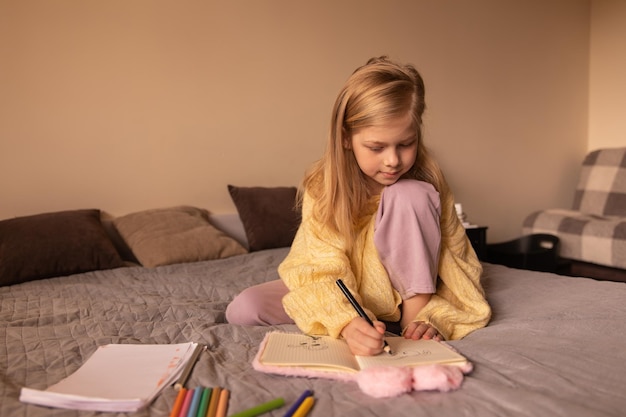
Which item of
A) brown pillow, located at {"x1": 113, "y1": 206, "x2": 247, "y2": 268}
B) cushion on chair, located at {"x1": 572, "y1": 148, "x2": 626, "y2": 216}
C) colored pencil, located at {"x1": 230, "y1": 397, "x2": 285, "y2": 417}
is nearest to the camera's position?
colored pencil, located at {"x1": 230, "y1": 397, "x2": 285, "y2": 417}

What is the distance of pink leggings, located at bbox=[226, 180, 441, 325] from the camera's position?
1142mm

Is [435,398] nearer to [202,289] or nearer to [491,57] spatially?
[202,289]

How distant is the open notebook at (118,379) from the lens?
28.3 inches

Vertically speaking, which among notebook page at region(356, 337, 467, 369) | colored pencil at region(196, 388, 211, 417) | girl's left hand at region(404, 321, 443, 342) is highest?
colored pencil at region(196, 388, 211, 417)

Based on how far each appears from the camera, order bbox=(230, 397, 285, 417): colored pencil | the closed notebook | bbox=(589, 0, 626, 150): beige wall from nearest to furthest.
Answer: bbox=(230, 397, 285, 417): colored pencil
the closed notebook
bbox=(589, 0, 626, 150): beige wall

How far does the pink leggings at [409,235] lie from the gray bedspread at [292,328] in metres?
0.17

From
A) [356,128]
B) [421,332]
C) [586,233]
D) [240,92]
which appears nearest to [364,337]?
[421,332]

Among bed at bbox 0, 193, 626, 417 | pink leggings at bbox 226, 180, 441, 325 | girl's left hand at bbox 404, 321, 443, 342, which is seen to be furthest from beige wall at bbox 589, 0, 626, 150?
girl's left hand at bbox 404, 321, 443, 342

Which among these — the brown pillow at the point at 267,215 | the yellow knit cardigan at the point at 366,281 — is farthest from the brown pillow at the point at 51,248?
the yellow knit cardigan at the point at 366,281

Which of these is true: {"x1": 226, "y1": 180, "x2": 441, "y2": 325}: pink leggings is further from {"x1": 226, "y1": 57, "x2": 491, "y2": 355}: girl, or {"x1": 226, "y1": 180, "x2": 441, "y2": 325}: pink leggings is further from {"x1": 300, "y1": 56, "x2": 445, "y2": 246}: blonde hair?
{"x1": 300, "y1": 56, "x2": 445, "y2": 246}: blonde hair

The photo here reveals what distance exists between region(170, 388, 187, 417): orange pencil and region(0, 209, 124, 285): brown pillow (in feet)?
4.41

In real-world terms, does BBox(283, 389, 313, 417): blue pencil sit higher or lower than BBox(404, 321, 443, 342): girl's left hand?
higher

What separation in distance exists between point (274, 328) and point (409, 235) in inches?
14.9

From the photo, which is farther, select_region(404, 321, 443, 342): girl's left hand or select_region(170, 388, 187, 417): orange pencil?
select_region(404, 321, 443, 342): girl's left hand
